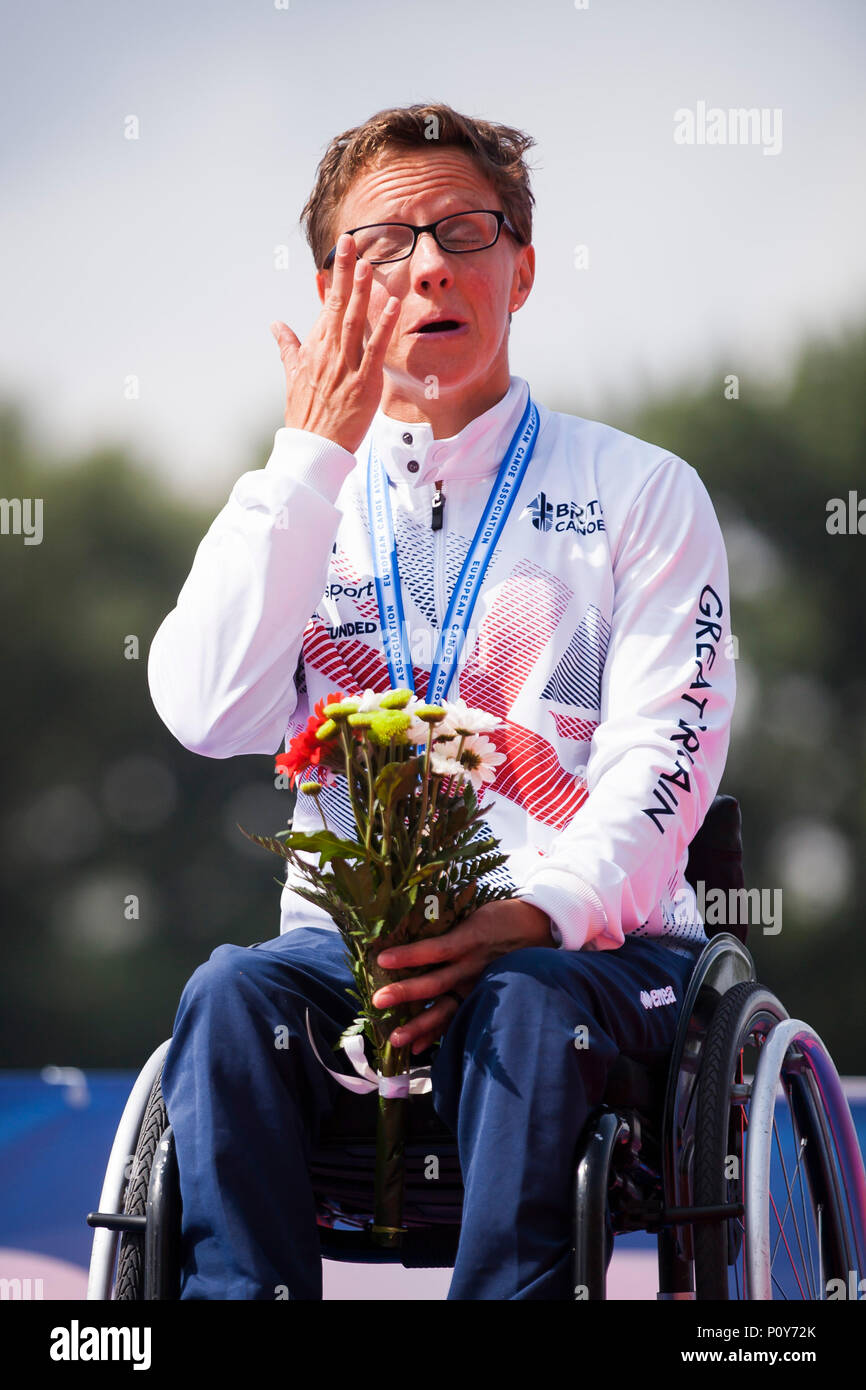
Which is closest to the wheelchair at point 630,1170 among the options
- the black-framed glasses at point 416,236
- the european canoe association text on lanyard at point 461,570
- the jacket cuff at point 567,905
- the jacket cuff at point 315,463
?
the jacket cuff at point 567,905

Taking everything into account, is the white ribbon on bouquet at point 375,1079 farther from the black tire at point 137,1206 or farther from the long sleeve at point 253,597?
the long sleeve at point 253,597

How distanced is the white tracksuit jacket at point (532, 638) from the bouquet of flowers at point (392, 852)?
0.17 meters

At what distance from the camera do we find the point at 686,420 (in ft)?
25.7

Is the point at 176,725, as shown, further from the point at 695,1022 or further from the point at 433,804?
the point at 695,1022

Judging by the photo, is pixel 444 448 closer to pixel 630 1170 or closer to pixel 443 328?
pixel 443 328

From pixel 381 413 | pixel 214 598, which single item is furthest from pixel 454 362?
pixel 214 598

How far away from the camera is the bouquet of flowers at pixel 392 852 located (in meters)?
1.79

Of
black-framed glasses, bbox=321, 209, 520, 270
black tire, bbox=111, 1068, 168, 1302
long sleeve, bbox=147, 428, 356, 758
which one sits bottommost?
black tire, bbox=111, 1068, 168, 1302

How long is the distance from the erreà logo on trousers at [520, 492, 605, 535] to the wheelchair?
66 cm

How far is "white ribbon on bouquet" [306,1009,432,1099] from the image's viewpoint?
1.81 m

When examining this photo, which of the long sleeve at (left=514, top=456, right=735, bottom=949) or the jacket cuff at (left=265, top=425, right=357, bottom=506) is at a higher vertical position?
the jacket cuff at (left=265, top=425, right=357, bottom=506)
